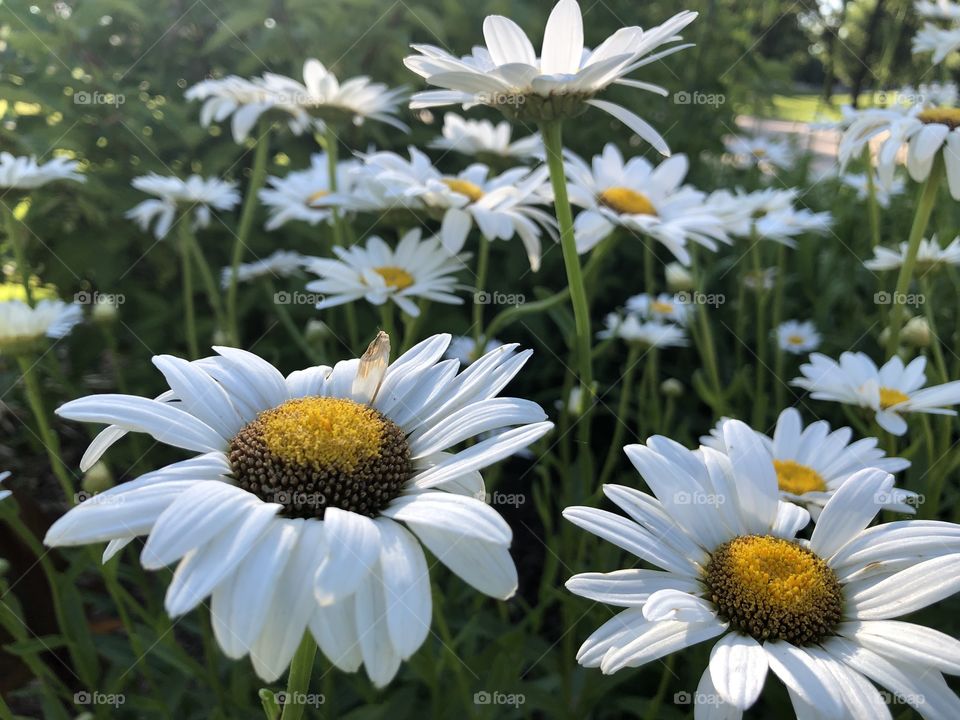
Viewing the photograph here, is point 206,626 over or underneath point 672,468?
underneath

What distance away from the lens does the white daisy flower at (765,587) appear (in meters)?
0.84

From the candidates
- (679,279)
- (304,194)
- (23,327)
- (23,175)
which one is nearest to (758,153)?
(679,279)

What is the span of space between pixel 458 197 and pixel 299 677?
119 cm

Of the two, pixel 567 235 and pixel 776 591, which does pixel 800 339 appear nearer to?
pixel 567 235

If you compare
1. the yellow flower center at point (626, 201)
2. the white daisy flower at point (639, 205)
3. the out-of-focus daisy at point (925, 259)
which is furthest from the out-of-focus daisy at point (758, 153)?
the yellow flower center at point (626, 201)

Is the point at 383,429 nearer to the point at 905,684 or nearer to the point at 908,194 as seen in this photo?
the point at 905,684

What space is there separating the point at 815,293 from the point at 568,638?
2292 millimetres

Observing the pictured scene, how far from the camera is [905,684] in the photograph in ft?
2.77

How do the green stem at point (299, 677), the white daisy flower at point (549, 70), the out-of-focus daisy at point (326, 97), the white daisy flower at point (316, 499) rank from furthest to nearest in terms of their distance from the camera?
the out-of-focus daisy at point (326, 97) → the white daisy flower at point (549, 70) → the green stem at point (299, 677) → the white daisy flower at point (316, 499)

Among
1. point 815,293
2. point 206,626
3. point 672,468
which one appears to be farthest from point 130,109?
point 815,293

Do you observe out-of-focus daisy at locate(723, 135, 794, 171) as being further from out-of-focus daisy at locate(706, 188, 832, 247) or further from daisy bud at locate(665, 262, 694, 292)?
daisy bud at locate(665, 262, 694, 292)

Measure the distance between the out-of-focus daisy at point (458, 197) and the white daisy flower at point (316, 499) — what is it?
681 mm

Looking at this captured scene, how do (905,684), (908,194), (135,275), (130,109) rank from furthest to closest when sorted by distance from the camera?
(908,194) < (135,275) < (130,109) < (905,684)

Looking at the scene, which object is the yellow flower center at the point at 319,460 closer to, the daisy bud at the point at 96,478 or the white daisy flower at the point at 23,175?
the daisy bud at the point at 96,478
